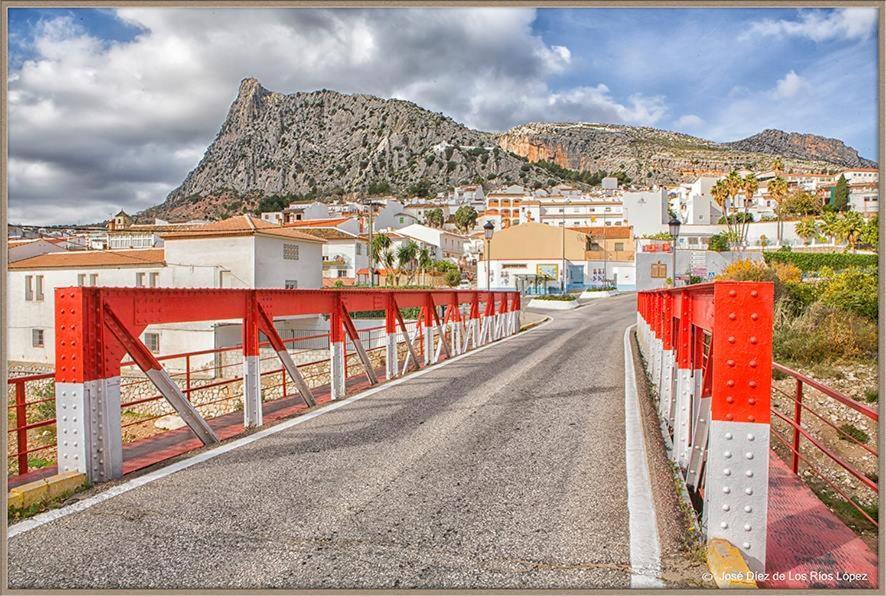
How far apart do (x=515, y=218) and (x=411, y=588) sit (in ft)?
350

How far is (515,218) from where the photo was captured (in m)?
108

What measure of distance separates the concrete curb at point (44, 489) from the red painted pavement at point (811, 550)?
5.10 m

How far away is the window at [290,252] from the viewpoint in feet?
122

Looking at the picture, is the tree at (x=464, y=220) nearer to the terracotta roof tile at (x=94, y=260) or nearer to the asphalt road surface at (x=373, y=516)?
the terracotta roof tile at (x=94, y=260)

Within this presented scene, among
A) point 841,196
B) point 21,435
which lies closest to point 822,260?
point 841,196

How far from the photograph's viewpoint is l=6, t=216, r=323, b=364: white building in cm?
3444

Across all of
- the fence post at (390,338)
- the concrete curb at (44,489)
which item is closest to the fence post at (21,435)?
the concrete curb at (44,489)

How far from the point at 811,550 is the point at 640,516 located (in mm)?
1088

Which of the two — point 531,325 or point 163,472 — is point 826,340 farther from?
point 163,472

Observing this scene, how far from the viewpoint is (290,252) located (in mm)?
37469

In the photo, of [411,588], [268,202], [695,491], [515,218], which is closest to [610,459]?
[695,491]

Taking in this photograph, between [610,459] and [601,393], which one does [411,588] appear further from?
[601,393]

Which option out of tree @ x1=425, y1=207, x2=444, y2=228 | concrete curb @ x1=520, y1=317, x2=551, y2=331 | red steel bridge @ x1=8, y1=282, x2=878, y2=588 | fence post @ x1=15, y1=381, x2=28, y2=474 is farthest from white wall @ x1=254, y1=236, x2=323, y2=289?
tree @ x1=425, y1=207, x2=444, y2=228

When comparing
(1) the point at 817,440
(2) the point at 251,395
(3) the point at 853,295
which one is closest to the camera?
(1) the point at 817,440
